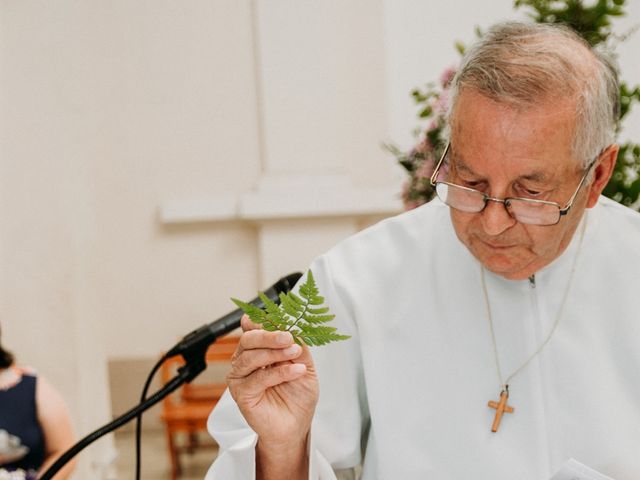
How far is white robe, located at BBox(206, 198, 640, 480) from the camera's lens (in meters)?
1.90

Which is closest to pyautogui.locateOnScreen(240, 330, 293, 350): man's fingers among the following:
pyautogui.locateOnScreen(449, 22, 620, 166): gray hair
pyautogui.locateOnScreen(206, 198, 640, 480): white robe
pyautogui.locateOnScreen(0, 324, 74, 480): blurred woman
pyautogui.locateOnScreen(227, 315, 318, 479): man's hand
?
pyautogui.locateOnScreen(227, 315, 318, 479): man's hand

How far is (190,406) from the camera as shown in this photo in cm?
603

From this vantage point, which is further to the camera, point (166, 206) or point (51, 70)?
point (166, 206)

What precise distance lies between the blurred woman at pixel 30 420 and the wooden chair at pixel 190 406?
70.0 inches

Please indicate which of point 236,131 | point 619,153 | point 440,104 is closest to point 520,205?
point 440,104

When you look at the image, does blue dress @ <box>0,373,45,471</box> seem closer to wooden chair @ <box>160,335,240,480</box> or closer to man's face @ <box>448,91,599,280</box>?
wooden chair @ <box>160,335,240,480</box>

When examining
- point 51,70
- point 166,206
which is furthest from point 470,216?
point 166,206

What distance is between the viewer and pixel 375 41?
6879 millimetres

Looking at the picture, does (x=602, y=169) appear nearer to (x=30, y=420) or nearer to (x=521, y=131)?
(x=521, y=131)

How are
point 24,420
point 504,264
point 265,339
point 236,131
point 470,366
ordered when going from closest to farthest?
point 265,339 < point 504,264 < point 470,366 < point 24,420 < point 236,131

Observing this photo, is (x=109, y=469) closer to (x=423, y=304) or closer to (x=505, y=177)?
(x=423, y=304)

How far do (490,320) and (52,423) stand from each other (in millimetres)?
2328

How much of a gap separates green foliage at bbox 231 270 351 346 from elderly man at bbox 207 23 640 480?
8 cm

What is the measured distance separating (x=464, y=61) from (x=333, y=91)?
15.0ft
